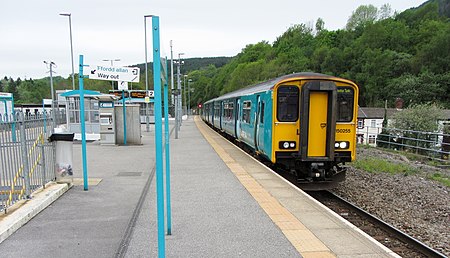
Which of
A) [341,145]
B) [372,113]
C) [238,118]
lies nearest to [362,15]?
[372,113]

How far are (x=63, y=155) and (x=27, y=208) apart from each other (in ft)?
6.14

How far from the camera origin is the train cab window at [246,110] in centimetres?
1198

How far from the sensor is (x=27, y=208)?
5.56m

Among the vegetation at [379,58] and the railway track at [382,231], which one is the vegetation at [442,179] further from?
the vegetation at [379,58]

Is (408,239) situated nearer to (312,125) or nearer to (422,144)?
(312,125)

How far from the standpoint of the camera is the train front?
27.3ft

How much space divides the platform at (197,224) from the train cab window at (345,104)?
2430mm

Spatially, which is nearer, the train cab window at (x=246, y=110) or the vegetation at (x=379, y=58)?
the train cab window at (x=246, y=110)

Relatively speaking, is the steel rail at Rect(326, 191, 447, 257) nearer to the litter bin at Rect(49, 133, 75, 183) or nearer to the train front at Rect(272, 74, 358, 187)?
the train front at Rect(272, 74, 358, 187)

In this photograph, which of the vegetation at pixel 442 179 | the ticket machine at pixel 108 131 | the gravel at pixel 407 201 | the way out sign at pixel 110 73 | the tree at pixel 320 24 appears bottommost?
the vegetation at pixel 442 179

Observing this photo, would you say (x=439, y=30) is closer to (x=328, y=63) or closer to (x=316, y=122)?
(x=328, y=63)

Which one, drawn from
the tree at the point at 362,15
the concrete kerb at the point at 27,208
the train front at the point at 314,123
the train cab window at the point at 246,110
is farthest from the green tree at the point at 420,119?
the tree at the point at 362,15

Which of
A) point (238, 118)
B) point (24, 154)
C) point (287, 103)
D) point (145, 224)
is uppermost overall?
point (287, 103)

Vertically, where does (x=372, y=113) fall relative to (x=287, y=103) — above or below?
below
